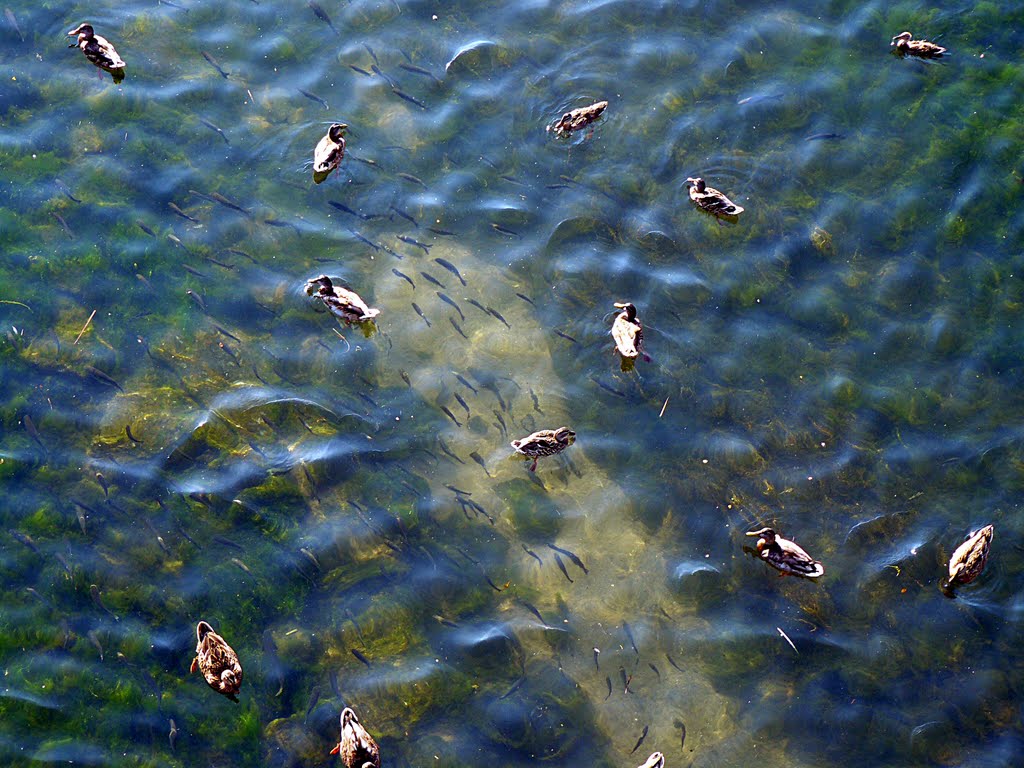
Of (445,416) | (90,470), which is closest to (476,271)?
(445,416)

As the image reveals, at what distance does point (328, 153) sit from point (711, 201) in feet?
14.3

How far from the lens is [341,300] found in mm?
10336

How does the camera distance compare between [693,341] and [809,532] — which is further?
[693,341]

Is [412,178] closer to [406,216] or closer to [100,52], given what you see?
[406,216]

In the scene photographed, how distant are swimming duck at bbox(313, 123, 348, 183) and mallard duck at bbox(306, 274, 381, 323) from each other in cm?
155

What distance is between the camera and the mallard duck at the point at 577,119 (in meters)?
11.6

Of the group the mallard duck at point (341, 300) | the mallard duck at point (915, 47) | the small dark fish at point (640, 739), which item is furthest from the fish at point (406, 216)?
the mallard duck at point (915, 47)

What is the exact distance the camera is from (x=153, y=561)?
29.7 ft

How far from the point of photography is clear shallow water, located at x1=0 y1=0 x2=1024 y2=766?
8.71m

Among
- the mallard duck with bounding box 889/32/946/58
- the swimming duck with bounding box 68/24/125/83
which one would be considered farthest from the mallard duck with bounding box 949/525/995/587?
the swimming duck with bounding box 68/24/125/83

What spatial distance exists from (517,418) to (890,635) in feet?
13.3

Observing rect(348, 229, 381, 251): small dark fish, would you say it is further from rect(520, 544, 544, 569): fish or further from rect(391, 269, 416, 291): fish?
rect(520, 544, 544, 569): fish

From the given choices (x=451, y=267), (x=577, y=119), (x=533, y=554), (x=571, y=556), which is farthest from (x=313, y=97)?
(x=571, y=556)

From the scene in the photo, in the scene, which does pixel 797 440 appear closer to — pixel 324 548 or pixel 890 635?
pixel 890 635
